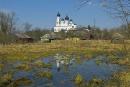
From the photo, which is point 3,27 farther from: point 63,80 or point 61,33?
point 63,80

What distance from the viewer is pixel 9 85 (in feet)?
56.2

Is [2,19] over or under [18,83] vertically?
over

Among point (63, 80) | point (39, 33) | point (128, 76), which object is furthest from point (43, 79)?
point (39, 33)

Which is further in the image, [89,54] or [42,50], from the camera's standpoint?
[42,50]

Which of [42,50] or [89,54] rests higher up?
[42,50]

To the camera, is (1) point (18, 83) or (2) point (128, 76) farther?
(1) point (18, 83)

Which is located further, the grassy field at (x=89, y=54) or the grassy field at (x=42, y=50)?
the grassy field at (x=42, y=50)

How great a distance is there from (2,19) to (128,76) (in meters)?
92.9

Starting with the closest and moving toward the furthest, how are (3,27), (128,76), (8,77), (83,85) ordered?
(128,76) → (83,85) → (8,77) → (3,27)

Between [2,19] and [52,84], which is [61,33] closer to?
[2,19]

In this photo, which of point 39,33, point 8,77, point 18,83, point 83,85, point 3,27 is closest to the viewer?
point 83,85

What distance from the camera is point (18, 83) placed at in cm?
1789

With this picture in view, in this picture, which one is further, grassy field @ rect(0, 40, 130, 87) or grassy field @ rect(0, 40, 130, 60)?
grassy field @ rect(0, 40, 130, 60)

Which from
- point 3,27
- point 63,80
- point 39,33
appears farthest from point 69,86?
point 39,33
